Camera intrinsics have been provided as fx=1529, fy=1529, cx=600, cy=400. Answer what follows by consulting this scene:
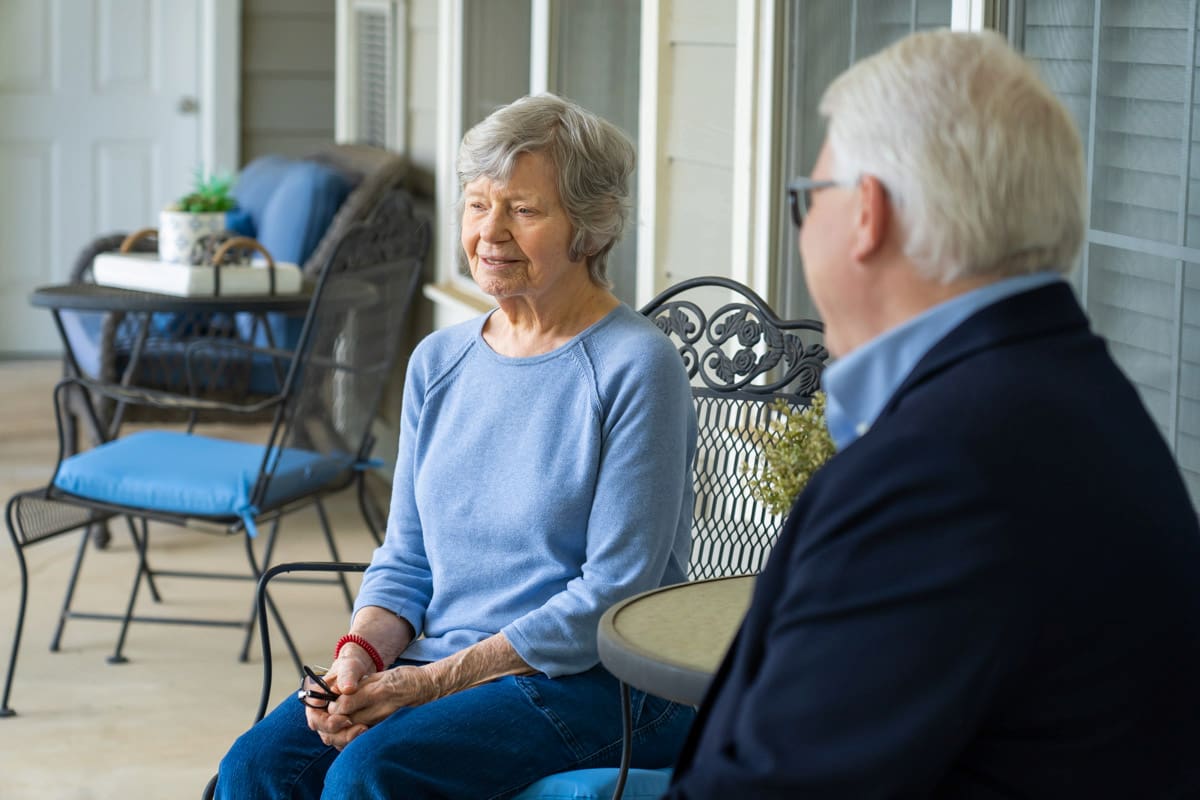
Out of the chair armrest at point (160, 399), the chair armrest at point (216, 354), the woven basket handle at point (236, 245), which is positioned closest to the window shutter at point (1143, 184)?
the chair armrest at point (160, 399)

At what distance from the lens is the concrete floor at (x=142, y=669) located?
2898 millimetres

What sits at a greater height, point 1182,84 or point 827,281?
point 1182,84

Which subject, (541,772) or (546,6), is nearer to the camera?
(541,772)

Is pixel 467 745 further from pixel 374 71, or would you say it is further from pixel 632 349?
pixel 374 71

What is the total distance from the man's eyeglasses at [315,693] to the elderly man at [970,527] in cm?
80

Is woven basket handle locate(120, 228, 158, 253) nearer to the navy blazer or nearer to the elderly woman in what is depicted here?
the elderly woman

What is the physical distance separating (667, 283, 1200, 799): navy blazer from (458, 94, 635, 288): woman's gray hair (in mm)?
926

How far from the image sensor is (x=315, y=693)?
179 cm

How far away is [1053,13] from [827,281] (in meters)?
1.14

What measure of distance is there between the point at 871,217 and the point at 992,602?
27 centimetres

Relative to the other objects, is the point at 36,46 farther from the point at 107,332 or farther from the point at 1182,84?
the point at 1182,84

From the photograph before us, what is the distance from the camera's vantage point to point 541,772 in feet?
5.63

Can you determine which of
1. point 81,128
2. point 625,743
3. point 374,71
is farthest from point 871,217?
point 81,128

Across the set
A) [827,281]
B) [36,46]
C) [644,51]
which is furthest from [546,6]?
[36,46]
